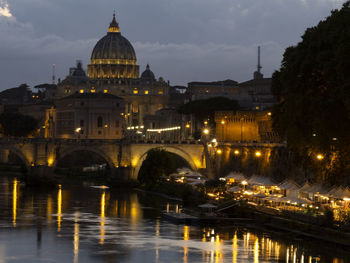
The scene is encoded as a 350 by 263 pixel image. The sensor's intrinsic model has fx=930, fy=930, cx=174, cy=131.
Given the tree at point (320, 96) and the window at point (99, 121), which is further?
the window at point (99, 121)

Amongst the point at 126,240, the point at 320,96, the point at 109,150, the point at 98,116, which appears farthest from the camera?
the point at 98,116

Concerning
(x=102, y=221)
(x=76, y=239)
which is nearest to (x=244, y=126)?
(x=102, y=221)

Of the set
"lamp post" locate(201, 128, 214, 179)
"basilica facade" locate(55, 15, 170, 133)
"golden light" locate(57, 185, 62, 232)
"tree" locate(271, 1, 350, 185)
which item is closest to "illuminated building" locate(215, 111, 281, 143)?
"lamp post" locate(201, 128, 214, 179)

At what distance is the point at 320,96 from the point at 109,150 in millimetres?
45868

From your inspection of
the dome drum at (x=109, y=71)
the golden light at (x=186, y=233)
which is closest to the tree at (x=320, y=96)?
the golden light at (x=186, y=233)

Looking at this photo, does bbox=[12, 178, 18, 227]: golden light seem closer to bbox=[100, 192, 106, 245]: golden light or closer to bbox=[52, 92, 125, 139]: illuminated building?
bbox=[100, 192, 106, 245]: golden light

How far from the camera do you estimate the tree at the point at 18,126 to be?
145 metres

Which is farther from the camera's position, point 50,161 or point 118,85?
point 118,85

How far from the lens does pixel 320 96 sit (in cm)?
5169

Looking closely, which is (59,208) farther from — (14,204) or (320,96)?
(320,96)

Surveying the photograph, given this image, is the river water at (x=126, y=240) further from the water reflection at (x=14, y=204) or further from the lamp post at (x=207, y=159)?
the lamp post at (x=207, y=159)

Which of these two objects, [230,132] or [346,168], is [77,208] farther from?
[230,132]

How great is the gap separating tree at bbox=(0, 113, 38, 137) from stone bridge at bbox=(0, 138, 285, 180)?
5091cm

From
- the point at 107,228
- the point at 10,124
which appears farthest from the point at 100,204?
the point at 10,124
